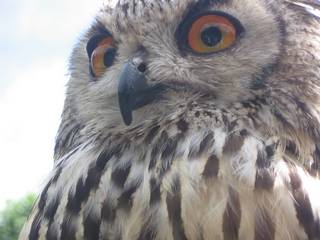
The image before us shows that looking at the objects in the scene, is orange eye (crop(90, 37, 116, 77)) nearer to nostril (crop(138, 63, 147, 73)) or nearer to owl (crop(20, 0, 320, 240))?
owl (crop(20, 0, 320, 240))

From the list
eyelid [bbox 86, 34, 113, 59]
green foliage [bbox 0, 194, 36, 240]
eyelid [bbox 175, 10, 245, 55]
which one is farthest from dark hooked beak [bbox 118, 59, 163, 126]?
green foliage [bbox 0, 194, 36, 240]

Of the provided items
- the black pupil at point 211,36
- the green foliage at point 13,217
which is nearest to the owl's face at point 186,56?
the black pupil at point 211,36

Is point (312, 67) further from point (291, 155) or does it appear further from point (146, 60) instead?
point (146, 60)

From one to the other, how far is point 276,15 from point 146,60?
599 mm

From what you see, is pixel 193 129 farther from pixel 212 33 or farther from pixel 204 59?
pixel 212 33

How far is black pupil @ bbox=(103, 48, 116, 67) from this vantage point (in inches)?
133

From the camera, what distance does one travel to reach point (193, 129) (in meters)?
3.06

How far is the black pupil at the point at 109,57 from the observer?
338 centimetres

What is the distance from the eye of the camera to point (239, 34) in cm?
328

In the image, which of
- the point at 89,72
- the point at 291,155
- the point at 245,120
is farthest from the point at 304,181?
the point at 89,72

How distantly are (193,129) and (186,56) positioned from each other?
34 centimetres

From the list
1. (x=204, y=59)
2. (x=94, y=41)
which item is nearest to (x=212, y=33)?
(x=204, y=59)

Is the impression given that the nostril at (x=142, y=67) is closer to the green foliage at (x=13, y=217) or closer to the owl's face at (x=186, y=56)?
the owl's face at (x=186, y=56)

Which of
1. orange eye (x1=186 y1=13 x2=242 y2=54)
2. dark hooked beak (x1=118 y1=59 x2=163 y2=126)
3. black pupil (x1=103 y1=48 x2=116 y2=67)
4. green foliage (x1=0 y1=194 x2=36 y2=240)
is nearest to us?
dark hooked beak (x1=118 y1=59 x2=163 y2=126)
